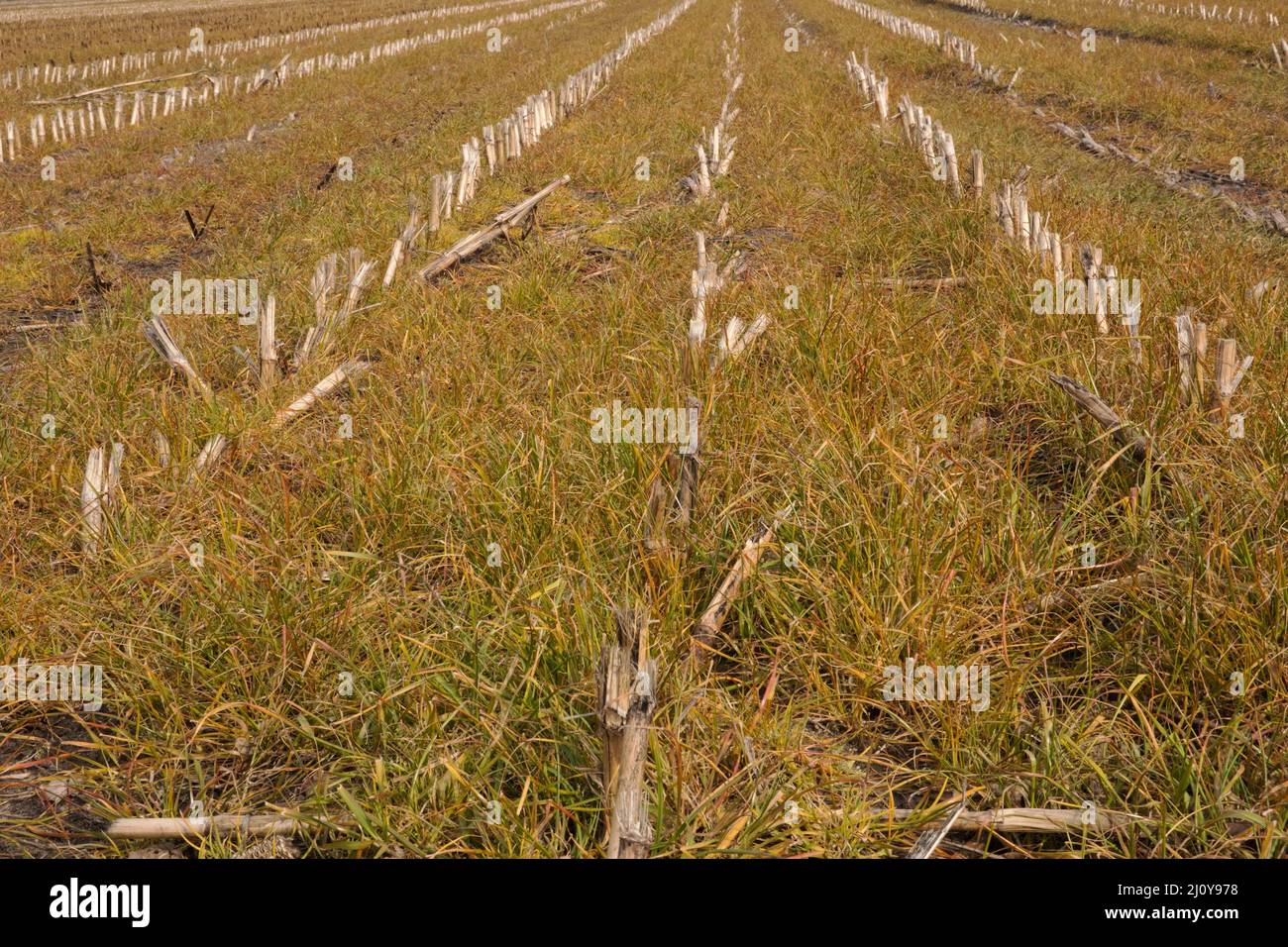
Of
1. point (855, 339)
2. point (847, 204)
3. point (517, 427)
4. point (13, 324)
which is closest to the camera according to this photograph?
point (517, 427)

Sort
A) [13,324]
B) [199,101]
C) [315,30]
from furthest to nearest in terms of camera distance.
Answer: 1. [315,30]
2. [199,101]
3. [13,324]

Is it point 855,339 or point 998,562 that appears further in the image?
point 855,339

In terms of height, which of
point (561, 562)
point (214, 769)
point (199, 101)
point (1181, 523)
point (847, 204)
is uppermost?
point (199, 101)

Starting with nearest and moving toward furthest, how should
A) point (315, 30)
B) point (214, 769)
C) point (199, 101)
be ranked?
1. point (214, 769)
2. point (199, 101)
3. point (315, 30)

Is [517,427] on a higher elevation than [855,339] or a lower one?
lower

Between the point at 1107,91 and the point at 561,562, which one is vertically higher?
the point at 1107,91

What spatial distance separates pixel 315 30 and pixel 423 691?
36.1 m

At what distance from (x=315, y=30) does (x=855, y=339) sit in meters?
34.6

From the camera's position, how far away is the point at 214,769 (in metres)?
2.34

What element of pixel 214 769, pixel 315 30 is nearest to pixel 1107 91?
pixel 214 769

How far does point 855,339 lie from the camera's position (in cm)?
415
